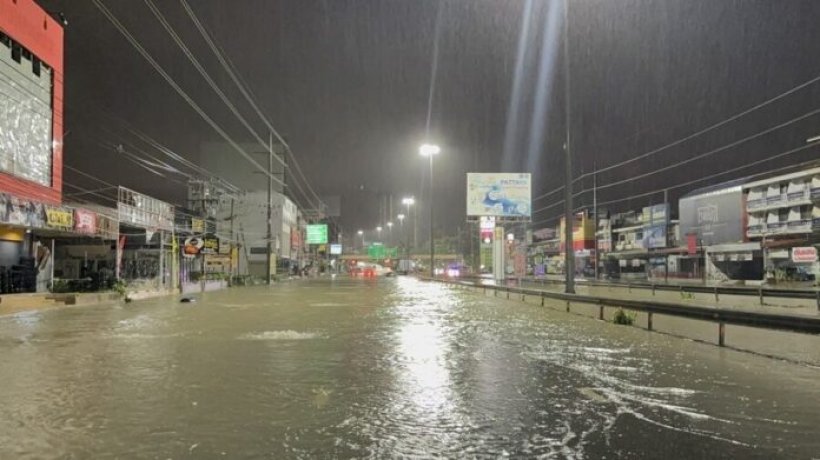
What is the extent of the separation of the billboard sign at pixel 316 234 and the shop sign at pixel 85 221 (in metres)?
85.9

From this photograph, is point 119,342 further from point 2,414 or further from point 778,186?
point 778,186

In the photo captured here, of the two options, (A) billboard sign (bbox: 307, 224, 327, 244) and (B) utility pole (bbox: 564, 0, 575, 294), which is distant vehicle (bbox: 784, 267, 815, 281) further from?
(A) billboard sign (bbox: 307, 224, 327, 244)

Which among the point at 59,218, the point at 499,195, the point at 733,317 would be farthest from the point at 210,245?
the point at 733,317

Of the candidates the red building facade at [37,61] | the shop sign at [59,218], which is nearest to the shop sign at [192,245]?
the red building facade at [37,61]

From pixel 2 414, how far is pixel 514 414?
5.16 meters

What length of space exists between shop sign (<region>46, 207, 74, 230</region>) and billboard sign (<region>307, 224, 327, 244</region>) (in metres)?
88.5

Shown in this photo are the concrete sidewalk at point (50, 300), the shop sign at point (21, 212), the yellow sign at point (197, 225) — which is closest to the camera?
the shop sign at point (21, 212)

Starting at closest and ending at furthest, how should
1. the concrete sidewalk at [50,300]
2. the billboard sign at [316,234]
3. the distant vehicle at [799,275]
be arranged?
the concrete sidewalk at [50,300]
the distant vehicle at [799,275]
the billboard sign at [316,234]

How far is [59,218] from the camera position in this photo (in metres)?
26.9

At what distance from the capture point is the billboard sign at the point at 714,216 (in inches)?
2378

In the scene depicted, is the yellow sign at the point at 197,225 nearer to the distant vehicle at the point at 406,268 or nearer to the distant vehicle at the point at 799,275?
the distant vehicle at the point at 799,275

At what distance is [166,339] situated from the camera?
14055mm

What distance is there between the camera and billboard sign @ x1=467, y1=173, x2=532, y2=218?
1957 inches

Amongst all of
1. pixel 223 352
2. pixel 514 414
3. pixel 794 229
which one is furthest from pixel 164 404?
pixel 794 229
